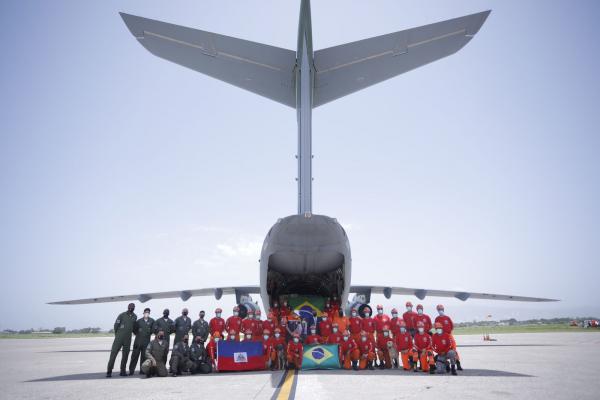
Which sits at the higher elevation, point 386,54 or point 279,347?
point 386,54

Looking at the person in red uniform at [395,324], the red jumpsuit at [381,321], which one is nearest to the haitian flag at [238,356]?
the red jumpsuit at [381,321]

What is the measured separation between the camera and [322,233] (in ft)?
23.3

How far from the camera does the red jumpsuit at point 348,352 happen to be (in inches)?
329

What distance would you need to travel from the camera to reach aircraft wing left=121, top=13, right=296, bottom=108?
22.4 feet

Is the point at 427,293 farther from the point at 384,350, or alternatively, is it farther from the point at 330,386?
the point at 330,386

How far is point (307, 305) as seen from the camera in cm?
1105

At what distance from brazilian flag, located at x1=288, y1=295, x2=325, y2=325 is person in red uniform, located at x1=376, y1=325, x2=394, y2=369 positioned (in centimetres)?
248

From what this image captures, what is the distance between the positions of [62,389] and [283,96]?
6492 millimetres

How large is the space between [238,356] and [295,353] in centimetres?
117

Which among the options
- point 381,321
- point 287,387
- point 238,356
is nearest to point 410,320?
point 381,321

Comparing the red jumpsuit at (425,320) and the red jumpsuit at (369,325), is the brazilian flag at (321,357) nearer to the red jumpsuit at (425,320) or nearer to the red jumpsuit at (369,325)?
Answer: the red jumpsuit at (369,325)

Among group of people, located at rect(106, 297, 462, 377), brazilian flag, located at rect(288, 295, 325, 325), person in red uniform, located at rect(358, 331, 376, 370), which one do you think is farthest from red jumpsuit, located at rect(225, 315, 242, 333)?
person in red uniform, located at rect(358, 331, 376, 370)

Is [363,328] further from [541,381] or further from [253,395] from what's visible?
[253,395]

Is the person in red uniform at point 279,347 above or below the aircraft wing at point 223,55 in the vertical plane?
below
